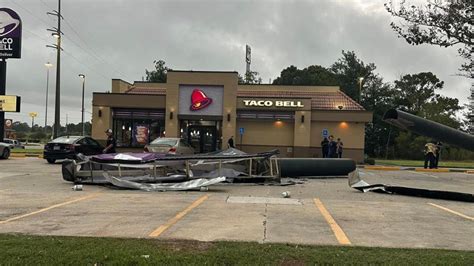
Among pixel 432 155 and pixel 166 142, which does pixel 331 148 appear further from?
pixel 166 142

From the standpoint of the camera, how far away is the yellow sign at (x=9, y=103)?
2681 cm

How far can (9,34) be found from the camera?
1064 inches

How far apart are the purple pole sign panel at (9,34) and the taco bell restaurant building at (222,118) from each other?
5.75 metres

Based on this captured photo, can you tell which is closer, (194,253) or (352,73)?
(194,253)

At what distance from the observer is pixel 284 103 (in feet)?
97.8

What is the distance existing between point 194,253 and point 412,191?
839 centimetres

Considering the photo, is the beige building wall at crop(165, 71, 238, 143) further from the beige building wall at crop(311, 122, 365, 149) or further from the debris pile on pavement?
the debris pile on pavement

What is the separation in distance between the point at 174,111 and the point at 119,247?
2501cm

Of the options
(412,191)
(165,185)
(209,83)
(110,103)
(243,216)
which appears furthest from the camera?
(110,103)

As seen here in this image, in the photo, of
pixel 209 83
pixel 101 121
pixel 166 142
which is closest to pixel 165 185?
pixel 166 142

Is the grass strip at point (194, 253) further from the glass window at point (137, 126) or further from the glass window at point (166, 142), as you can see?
the glass window at point (137, 126)

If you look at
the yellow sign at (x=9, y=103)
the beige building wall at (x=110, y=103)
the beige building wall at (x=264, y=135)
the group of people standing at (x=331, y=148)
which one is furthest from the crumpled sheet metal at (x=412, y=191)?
the yellow sign at (x=9, y=103)

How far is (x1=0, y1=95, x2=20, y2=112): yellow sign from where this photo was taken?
26.8 meters

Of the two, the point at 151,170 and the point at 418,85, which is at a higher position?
the point at 418,85
